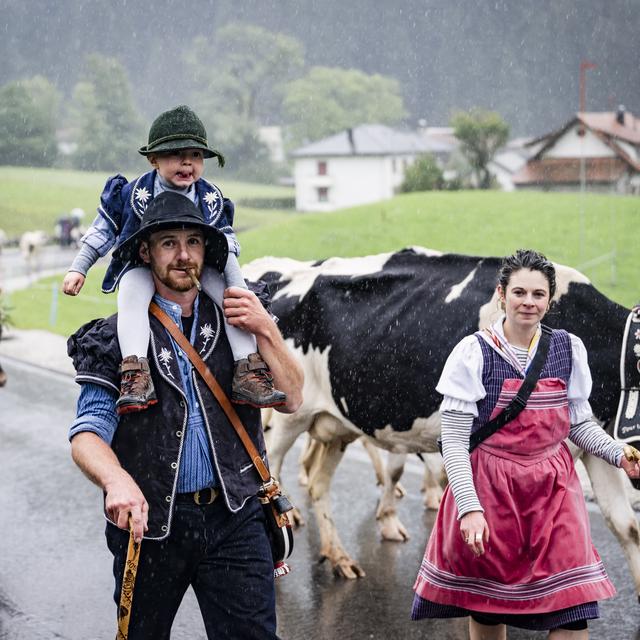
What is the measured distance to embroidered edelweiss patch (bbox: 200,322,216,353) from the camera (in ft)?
12.5

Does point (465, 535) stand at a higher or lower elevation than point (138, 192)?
lower

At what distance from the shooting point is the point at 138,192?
434 centimetres

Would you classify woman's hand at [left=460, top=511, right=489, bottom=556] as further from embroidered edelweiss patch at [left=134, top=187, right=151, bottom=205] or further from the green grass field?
the green grass field

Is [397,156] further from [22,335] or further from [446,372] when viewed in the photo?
[446,372]

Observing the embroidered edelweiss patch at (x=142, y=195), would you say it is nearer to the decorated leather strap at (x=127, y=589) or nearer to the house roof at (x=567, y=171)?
the decorated leather strap at (x=127, y=589)

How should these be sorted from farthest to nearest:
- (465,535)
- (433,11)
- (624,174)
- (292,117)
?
(433,11) < (292,117) < (624,174) < (465,535)

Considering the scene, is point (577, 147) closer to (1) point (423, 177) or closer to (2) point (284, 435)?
(1) point (423, 177)

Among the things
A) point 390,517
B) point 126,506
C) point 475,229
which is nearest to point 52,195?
point 475,229

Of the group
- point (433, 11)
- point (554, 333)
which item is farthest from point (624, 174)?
A: point (433, 11)

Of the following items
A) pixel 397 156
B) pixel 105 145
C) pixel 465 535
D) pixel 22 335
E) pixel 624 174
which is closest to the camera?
pixel 465 535

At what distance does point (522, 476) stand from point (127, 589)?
5.20 ft

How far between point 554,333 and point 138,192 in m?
1.74

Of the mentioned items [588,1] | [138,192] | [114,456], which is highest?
[588,1]

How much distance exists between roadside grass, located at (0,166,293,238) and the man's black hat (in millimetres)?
49058
